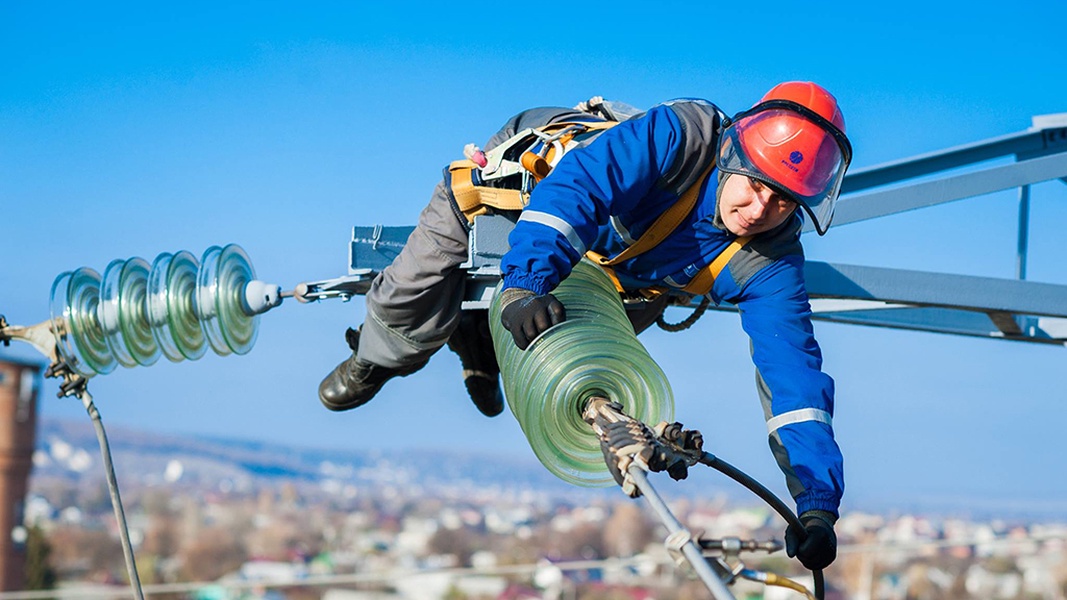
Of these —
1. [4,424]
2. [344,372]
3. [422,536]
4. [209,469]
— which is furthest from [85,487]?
[344,372]

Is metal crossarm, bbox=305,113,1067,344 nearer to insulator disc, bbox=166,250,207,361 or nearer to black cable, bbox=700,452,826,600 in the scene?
insulator disc, bbox=166,250,207,361

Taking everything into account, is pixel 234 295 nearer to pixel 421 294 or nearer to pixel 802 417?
pixel 421 294

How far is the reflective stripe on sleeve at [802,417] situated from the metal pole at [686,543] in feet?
3.30

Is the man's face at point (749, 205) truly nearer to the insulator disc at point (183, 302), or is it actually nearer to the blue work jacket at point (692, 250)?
the blue work jacket at point (692, 250)

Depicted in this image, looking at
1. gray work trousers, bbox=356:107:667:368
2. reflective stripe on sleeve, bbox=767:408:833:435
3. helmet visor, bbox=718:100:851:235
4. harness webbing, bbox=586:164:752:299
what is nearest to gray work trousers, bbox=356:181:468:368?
gray work trousers, bbox=356:107:667:368

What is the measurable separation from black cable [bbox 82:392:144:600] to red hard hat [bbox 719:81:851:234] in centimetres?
300

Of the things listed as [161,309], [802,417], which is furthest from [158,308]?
[802,417]

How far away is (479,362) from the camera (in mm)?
6613

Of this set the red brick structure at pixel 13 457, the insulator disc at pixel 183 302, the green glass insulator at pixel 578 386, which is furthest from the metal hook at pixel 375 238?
the red brick structure at pixel 13 457

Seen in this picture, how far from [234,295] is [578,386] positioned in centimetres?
260

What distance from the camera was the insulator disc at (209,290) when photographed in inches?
244

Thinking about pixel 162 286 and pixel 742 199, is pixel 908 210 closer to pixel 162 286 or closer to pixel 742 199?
pixel 742 199

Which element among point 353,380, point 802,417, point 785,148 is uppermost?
point 785,148

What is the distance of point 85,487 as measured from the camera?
6562 centimetres
